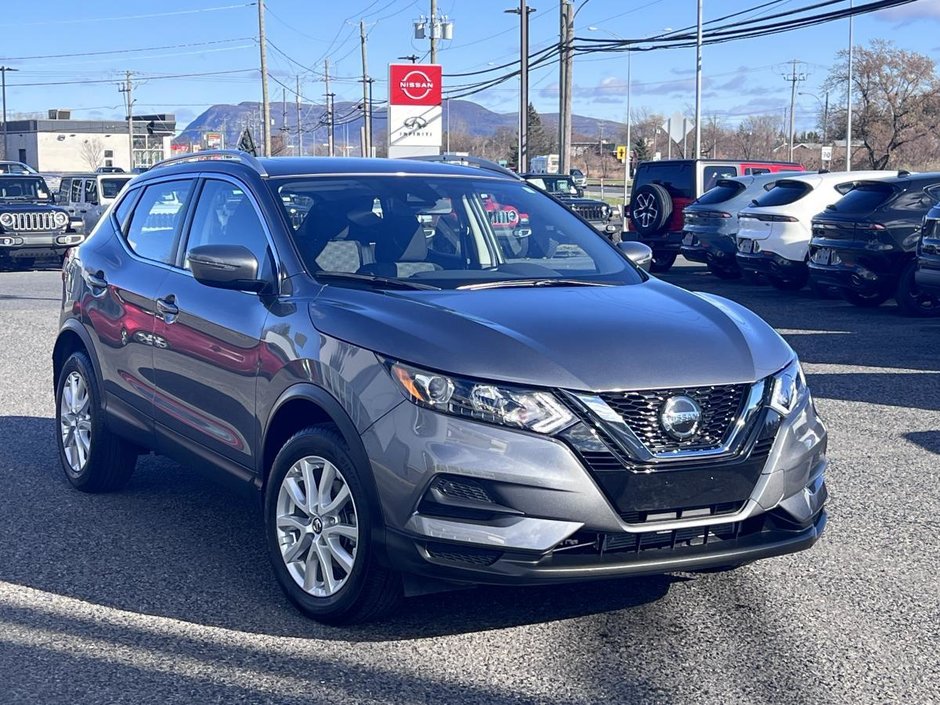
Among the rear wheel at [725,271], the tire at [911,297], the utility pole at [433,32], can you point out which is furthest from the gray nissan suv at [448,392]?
the utility pole at [433,32]

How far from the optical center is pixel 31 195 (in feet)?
84.2

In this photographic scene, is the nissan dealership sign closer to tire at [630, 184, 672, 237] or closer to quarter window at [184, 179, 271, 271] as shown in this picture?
tire at [630, 184, 672, 237]

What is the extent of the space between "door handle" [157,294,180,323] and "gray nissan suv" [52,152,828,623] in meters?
0.01

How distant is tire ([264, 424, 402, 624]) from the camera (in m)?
4.24

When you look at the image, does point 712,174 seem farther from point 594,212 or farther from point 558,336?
point 558,336

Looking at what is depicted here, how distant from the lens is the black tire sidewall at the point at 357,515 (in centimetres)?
418

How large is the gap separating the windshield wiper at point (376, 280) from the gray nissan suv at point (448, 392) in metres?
0.02

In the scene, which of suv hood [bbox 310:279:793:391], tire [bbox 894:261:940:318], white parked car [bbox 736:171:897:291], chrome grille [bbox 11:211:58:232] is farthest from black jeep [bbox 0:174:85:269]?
suv hood [bbox 310:279:793:391]

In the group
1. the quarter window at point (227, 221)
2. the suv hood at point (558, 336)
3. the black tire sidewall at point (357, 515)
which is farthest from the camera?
the quarter window at point (227, 221)

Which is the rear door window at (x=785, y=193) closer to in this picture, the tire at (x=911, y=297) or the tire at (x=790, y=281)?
the tire at (x=790, y=281)

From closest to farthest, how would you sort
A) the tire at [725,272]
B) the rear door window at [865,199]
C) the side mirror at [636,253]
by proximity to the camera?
the side mirror at [636,253], the rear door window at [865,199], the tire at [725,272]

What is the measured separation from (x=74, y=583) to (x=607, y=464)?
7.85 ft

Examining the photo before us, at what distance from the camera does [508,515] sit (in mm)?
3924

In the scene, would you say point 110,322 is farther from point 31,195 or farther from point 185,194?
point 31,195
